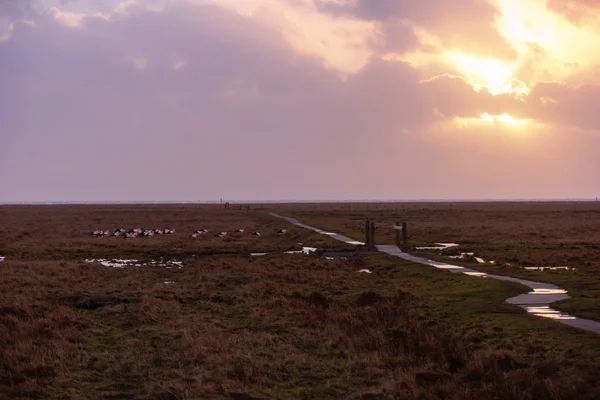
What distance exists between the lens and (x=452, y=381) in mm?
11773

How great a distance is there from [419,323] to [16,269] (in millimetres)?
21626

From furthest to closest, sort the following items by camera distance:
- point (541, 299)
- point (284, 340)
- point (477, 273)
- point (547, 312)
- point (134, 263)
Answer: point (134, 263)
point (477, 273)
point (541, 299)
point (547, 312)
point (284, 340)

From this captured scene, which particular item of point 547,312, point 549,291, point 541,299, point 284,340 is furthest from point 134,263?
point 547,312

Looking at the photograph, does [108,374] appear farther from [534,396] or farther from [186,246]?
[186,246]

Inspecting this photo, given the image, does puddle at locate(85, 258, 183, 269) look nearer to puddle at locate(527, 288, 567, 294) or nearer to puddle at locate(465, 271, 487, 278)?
puddle at locate(465, 271, 487, 278)

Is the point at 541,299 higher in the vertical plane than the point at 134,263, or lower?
higher

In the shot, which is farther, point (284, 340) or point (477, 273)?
point (477, 273)

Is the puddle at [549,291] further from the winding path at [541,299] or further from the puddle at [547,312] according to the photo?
Answer: the puddle at [547,312]

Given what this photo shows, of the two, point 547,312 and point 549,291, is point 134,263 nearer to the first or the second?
point 549,291

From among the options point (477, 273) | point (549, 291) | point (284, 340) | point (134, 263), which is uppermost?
point (549, 291)

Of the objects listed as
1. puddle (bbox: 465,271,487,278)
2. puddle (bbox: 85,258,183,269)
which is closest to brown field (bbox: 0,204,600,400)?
puddle (bbox: 465,271,487,278)

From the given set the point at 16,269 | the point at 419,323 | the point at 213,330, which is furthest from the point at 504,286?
the point at 16,269

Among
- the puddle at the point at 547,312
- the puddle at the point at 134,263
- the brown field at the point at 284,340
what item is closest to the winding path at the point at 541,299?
the puddle at the point at 547,312

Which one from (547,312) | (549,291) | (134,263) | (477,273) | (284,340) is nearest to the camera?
(284,340)
